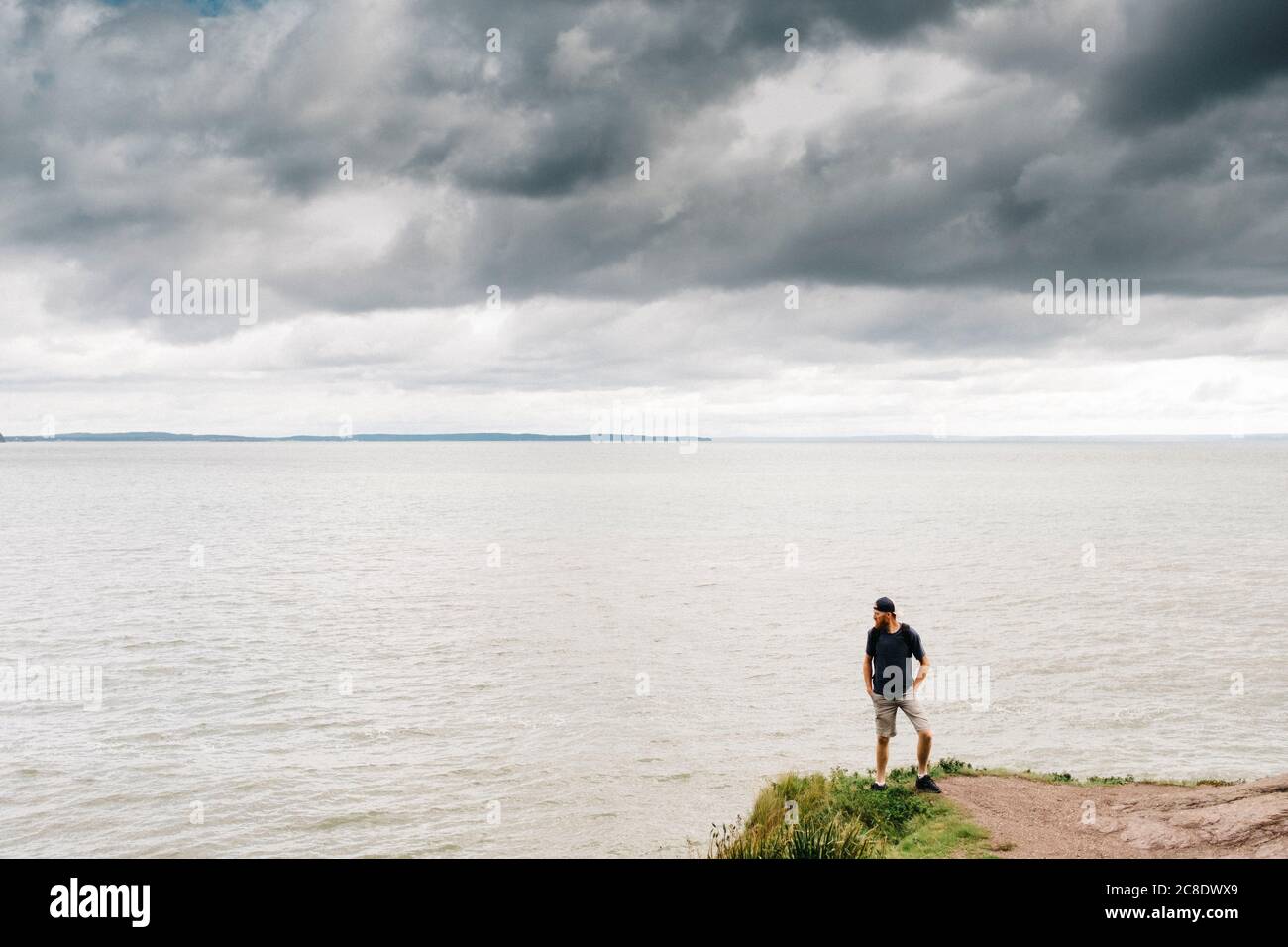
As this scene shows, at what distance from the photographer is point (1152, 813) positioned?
14.9 m

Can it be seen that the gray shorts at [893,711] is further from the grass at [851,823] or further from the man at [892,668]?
the grass at [851,823]

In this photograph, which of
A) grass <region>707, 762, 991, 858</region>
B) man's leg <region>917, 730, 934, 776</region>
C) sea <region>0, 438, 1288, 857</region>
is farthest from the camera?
sea <region>0, 438, 1288, 857</region>

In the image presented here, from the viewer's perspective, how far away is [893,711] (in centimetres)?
1591

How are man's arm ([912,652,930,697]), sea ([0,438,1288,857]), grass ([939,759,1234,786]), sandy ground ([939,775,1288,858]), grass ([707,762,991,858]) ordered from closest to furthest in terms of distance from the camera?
sandy ground ([939,775,1288,858]) → grass ([707,762,991,858]) → man's arm ([912,652,930,697]) → grass ([939,759,1234,786]) → sea ([0,438,1288,857])

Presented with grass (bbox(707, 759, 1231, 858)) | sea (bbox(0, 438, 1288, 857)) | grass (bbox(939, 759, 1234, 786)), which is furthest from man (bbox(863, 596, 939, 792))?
sea (bbox(0, 438, 1288, 857))

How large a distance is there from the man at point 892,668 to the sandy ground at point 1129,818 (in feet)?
5.91

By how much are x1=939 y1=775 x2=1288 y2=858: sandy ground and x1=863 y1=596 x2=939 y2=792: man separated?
1.80 metres

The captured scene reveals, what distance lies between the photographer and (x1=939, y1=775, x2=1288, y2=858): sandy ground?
511 inches

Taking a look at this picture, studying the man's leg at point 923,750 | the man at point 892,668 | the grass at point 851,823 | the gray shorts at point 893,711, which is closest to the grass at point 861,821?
the grass at point 851,823

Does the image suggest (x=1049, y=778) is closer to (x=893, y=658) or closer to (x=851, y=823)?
(x=893, y=658)

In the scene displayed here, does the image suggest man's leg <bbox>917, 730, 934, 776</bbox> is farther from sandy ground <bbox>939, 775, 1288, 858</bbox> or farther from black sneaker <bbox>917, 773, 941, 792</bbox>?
sandy ground <bbox>939, 775, 1288, 858</bbox>

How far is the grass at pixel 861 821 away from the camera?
13.5 metres

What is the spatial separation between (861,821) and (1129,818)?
4.26 metres
